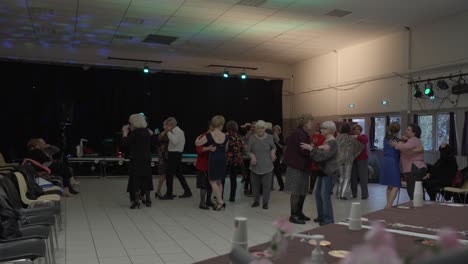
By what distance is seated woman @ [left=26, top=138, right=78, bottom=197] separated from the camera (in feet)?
22.6

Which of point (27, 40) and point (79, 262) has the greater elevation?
point (27, 40)

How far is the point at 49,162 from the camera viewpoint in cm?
738

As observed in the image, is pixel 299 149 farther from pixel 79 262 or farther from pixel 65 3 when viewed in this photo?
pixel 65 3

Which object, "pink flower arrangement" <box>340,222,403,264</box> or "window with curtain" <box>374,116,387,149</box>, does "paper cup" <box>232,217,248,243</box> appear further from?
"window with curtain" <box>374,116,387,149</box>

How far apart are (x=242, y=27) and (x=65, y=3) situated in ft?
12.5

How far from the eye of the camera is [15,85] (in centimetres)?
1223

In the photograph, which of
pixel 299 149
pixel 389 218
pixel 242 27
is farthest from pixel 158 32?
pixel 389 218

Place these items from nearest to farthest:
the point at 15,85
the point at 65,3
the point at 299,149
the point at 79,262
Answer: the point at 79,262
the point at 299,149
the point at 65,3
the point at 15,85

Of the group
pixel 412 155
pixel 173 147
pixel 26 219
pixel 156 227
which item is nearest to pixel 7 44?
pixel 173 147

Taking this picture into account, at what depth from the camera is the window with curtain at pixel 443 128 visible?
893 centimetres

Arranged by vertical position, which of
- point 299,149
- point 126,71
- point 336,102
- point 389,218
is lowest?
point 389,218

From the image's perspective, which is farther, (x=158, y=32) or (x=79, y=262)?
(x=158, y=32)

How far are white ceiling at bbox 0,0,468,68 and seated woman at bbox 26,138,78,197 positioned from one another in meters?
2.82

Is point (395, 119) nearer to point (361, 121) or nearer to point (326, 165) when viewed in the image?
point (361, 121)
